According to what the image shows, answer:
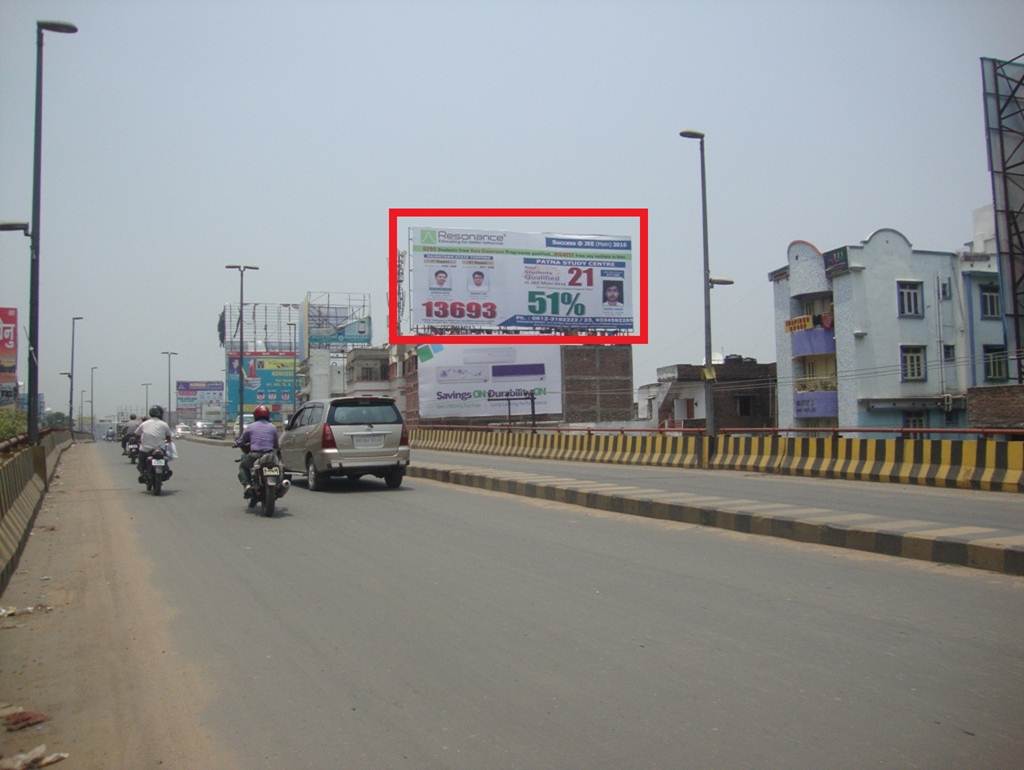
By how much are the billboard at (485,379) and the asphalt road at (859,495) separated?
34563 millimetres

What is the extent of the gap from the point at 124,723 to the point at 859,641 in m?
4.03

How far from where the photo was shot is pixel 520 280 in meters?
40.2

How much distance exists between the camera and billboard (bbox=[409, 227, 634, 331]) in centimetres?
3869

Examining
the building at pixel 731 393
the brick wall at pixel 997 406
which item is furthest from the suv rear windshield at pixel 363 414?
the building at pixel 731 393

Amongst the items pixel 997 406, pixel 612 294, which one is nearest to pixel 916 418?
pixel 997 406

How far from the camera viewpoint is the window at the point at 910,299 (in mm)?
37250

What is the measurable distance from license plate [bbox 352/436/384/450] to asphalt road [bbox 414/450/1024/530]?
453 cm

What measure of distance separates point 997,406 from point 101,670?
28.8 m

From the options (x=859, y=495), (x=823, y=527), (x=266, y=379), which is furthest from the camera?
(x=266, y=379)

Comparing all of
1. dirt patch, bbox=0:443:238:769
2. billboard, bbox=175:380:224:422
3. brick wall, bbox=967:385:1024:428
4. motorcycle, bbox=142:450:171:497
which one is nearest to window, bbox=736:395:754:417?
brick wall, bbox=967:385:1024:428

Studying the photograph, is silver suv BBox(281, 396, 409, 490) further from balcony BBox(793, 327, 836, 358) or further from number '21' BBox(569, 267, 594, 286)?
balcony BBox(793, 327, 836, 358)

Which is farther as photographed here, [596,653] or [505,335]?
[505,335]

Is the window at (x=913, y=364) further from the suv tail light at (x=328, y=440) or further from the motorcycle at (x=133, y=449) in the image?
the motorcycle at (x=133, y=449)

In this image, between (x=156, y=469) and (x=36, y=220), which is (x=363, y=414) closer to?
(x=156, y=469)
